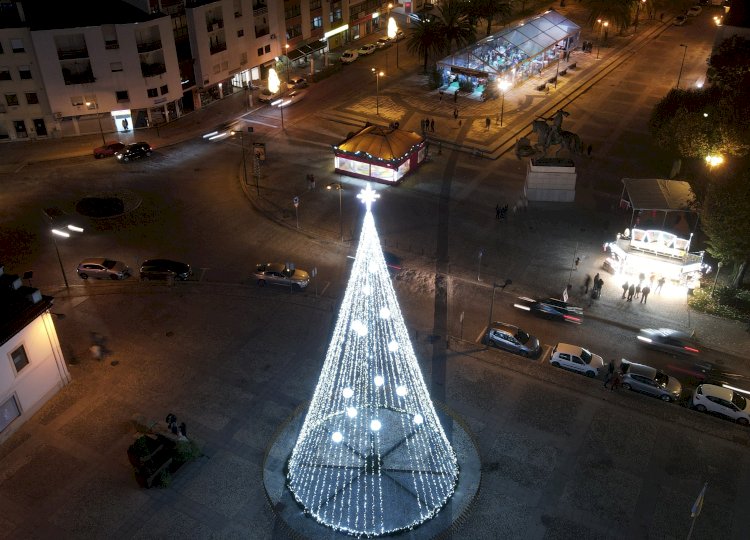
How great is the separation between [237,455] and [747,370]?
28422 millimetres

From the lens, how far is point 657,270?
149 feet

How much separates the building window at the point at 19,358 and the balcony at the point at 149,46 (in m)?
38.6

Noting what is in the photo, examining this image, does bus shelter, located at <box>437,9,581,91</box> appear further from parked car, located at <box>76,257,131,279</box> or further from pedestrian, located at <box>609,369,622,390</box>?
pedestrian, located at <box>609,369,622,390</box>

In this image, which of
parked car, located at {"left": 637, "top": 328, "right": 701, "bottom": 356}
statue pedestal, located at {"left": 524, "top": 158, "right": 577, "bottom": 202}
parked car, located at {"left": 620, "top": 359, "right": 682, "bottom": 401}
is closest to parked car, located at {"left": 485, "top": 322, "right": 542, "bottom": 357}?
parked car, located at {"left": 620, "top": 359, "right": 682, "bottom": 401}

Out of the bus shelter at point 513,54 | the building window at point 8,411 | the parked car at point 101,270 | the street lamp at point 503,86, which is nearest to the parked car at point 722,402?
the building window at point 8,411

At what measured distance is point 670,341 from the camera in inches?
1563

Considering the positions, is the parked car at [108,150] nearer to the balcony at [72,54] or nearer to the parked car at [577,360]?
the balcony at [72,54]

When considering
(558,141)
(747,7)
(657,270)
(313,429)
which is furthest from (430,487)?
(747,7)

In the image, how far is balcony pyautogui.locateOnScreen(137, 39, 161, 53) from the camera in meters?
63.2

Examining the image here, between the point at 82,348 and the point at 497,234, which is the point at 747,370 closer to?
the point at 497,234

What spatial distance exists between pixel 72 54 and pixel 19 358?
125 feet

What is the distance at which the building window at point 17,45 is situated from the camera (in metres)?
59.9

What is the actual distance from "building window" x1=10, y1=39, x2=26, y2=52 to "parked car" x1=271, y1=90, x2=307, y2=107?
80.6 feet

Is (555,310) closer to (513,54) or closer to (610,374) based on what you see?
(610,374)
